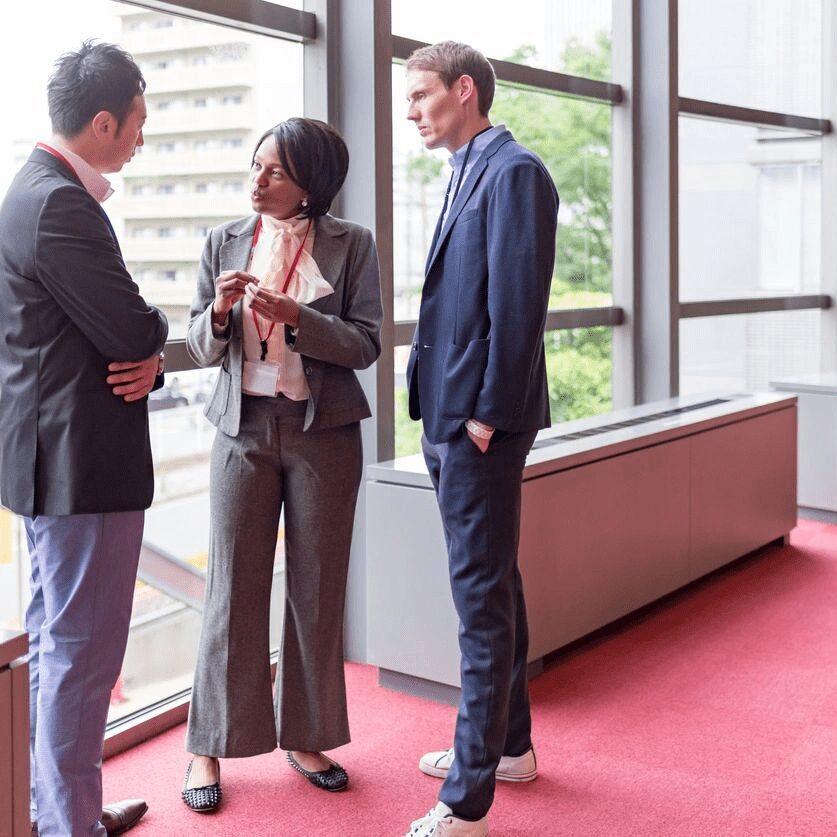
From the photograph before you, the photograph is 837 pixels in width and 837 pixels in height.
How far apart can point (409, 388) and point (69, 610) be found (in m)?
0.98

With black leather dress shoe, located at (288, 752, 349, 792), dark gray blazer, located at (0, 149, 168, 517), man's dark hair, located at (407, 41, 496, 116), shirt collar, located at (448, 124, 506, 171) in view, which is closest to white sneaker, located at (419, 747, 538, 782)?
black leather dress shoe, located at (288, 752, 349, 792)

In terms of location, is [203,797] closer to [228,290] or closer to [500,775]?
[500,775]

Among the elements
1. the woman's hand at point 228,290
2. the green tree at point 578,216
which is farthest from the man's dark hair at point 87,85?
the green tree at point 578,216

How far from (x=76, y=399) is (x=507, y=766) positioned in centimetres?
158

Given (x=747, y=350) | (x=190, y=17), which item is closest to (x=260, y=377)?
(x=190, y=17)

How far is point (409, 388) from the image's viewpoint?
112 inches

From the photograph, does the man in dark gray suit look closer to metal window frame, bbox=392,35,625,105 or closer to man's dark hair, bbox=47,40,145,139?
man's dark hair, bbox=47,40,145,139

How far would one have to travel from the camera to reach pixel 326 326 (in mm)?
2832

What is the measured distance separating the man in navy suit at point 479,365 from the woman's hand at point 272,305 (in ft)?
1.02

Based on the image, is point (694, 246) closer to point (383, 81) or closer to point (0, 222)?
point (383, 81)

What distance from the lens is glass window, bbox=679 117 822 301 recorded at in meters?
6.36

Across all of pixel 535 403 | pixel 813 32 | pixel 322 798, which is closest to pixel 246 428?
pixel 535 403

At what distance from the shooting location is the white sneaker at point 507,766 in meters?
3.10

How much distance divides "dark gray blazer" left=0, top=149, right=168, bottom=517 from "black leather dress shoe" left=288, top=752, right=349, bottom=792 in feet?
3.82
